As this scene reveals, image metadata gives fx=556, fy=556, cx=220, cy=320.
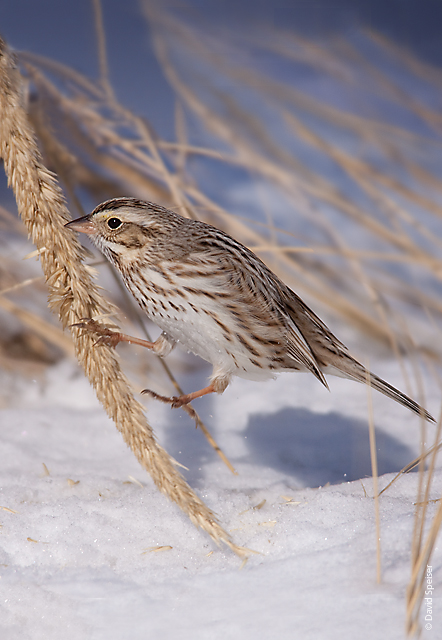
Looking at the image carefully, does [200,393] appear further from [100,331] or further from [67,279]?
[67,279]

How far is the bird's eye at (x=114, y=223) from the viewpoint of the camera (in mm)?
1886

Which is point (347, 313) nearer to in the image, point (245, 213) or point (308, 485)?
point (308, 485)

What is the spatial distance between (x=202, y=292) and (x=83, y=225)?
433 millimetres

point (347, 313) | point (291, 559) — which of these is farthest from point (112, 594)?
point (347, 313)

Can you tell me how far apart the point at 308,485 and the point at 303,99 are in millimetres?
2236

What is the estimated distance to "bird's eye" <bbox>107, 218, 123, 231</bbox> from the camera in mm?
1886

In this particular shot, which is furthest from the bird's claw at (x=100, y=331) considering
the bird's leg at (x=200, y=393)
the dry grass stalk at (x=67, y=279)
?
the bird's leg at (x=200, y=393)

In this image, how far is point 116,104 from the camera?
2.77 m

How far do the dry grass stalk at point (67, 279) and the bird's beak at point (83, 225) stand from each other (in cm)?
3

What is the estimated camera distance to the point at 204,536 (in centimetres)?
184

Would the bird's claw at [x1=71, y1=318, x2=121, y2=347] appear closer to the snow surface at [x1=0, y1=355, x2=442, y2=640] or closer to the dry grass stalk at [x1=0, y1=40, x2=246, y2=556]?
the dry grass stalk at [x1=0, y1=40, x2=246, y2=556]
